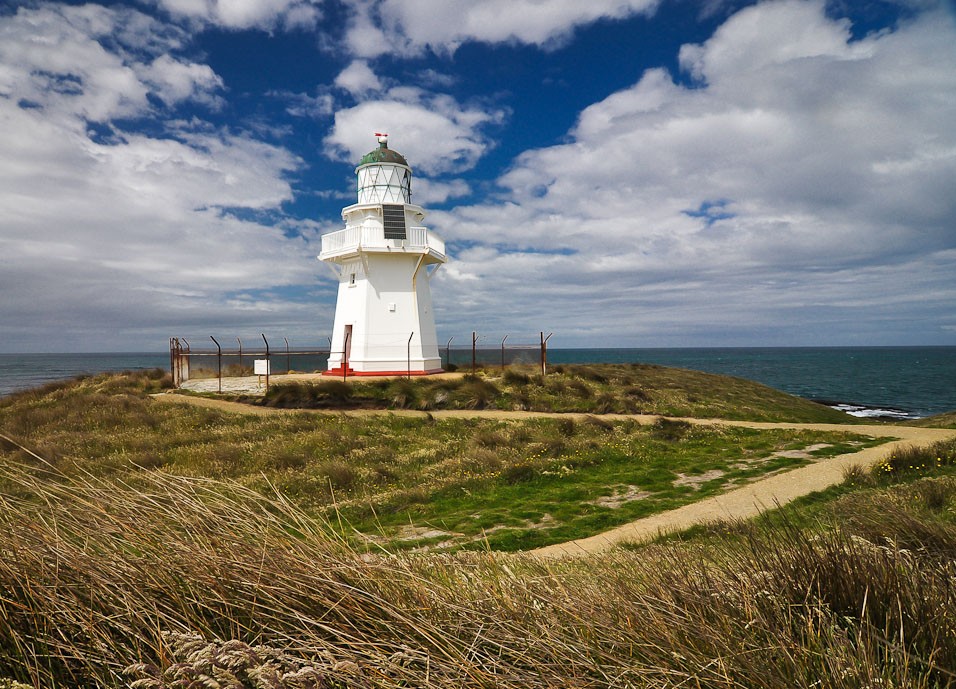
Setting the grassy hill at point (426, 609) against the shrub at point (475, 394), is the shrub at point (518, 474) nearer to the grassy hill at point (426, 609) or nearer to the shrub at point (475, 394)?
the grassy hill at point (426, 609)

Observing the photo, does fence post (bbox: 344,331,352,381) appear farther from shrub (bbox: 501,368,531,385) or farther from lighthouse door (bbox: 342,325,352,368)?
shrub (bbox: 501,368,531,385)

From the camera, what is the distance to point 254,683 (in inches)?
83.8

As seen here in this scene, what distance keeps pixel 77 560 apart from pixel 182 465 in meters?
10.8

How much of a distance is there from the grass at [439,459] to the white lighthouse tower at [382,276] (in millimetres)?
8241

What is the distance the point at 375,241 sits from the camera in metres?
26.6

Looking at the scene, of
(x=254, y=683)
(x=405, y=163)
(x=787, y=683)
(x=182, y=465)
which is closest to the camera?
(x=787, y=683)

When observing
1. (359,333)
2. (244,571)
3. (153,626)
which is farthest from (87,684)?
(359,333)

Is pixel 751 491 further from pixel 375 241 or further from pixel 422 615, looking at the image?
pixel 375 241

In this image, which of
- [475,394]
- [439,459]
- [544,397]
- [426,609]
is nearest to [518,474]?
[439,459]

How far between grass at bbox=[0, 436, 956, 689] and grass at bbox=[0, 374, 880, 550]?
12.6 ft

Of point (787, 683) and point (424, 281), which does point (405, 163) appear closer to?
point (424, 281)

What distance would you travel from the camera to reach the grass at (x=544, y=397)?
21.6 meters

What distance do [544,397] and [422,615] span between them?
20832 mm

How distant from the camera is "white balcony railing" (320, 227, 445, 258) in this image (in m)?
26.4
